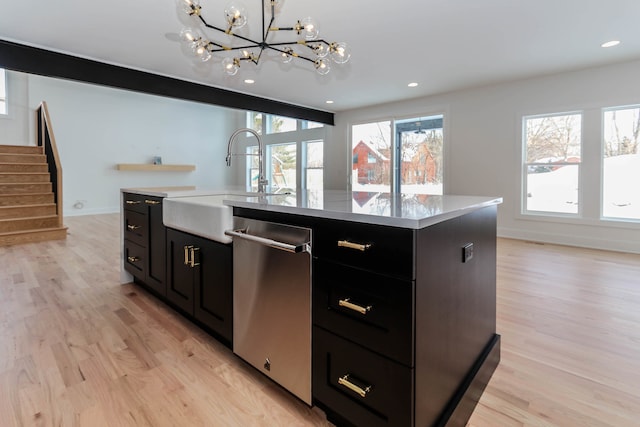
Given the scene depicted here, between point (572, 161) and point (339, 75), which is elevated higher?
point (339, 75)

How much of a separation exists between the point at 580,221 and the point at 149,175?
9.34m

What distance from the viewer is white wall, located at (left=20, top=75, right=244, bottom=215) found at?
7.40m

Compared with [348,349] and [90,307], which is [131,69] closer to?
[90,307]

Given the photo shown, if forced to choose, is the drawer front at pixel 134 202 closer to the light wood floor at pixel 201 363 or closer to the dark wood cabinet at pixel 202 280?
the dark wood cabinet at pixel 202 280

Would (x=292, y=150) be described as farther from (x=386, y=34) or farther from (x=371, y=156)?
(x=386, y=34)

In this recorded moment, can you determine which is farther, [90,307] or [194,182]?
[194,182]

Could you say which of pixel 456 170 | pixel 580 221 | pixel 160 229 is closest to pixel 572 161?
pixel 580 221

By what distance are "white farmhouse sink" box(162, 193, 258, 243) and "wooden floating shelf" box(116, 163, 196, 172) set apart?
710 centimetres

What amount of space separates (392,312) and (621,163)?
5139 millimetres

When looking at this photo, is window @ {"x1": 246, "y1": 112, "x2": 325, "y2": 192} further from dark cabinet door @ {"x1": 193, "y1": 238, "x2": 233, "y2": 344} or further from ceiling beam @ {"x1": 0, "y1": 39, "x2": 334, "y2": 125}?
dark cabinet door @ {"x1": 193, "y1": 238, "x2": 233, "y2": 344}

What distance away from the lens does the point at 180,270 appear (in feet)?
6.81

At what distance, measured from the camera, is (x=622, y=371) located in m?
1.63

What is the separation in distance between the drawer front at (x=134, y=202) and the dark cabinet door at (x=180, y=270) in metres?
0.55

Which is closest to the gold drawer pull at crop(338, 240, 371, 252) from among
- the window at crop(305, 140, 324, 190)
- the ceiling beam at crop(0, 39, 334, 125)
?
the ceiling beam at crop(0, 39, 334, 125)
